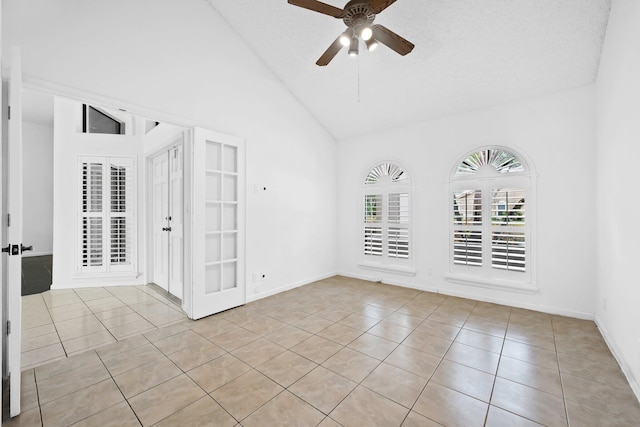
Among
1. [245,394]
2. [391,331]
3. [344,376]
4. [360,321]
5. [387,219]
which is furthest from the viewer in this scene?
[387,219]

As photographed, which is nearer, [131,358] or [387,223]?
[131,358]

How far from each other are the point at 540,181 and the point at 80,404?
4.91 metres

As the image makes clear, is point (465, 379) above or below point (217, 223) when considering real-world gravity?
below

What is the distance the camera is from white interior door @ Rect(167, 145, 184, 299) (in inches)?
156

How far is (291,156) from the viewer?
4.57 meters

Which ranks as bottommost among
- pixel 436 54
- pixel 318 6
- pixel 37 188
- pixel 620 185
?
pixel 620 185

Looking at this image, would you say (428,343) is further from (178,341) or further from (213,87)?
(213,87)

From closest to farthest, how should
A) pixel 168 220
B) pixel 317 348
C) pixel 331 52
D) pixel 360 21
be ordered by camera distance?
pixel 360 21 → pixel 317 348 → pixel 331 52 → pixel 168 220

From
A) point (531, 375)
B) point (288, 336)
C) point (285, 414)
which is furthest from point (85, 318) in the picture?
point (531, 375)

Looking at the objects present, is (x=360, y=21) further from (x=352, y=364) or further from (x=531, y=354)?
(x=531, y=354)

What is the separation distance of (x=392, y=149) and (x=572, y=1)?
8.52 ft

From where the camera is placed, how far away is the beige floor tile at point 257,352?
95.3 inches

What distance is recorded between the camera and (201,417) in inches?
69.2

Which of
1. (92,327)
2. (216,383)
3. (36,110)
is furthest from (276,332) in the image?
(36,110)
